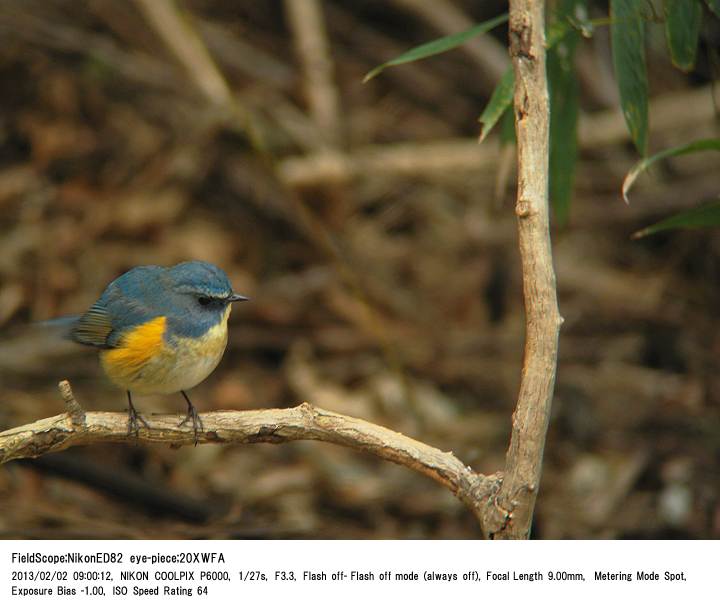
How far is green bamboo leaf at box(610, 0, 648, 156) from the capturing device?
288 cm

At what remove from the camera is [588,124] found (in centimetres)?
594

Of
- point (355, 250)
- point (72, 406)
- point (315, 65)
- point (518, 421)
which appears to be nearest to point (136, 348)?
point (72, 406)

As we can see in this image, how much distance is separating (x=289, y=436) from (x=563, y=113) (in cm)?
162

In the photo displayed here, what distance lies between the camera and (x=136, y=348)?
2.95 metres

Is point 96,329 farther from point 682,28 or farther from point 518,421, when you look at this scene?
point 682,28

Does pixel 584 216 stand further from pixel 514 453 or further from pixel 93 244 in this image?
pixel 514 453

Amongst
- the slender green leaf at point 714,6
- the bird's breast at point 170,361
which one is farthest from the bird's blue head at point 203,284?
the slender green leaf at point 714,6

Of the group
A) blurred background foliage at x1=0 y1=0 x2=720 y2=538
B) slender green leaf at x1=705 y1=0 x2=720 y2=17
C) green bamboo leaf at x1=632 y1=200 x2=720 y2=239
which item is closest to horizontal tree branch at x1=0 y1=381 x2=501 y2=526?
green bamboo leaf at x1=632 y1=200 x2=720 y2=239

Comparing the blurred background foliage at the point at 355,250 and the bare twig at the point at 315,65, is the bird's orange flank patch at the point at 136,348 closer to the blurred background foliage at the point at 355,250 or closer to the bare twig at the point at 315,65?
the blurred background foliage at the point at 355,250

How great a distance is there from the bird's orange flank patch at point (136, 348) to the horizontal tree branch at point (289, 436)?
1.05 ft

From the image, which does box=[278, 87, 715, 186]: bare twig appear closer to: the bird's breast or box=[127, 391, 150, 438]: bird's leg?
the bird's breast

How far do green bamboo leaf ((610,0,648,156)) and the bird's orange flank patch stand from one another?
62.2 inches

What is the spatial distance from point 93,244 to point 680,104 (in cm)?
376
